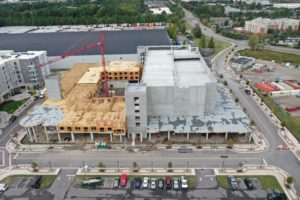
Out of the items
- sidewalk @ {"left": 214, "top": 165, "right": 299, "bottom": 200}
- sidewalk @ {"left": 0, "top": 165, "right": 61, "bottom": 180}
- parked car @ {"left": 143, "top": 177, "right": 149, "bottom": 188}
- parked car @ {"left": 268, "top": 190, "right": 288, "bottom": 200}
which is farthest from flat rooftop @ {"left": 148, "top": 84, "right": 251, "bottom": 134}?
sidewalk @ {"left": 0, "top": 165, "right": 61, "bottom": 180}

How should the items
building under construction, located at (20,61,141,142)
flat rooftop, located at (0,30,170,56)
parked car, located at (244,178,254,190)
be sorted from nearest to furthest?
parked car, located at (244,178,254,190) < building under construction, located at (20,61,141,142) < flat rooftop, located at (0,30,170,56)

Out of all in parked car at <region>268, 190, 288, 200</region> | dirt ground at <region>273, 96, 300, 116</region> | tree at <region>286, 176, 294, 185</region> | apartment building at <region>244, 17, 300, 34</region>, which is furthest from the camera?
apartment building at <region>244, 17, 300, 34</region>

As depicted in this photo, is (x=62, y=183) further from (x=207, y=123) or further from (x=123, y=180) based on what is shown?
(x=207, y=123)

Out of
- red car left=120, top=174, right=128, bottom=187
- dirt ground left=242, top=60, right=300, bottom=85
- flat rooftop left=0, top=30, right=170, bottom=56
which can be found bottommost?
red car left=120, top=174, right=128, bottom=187

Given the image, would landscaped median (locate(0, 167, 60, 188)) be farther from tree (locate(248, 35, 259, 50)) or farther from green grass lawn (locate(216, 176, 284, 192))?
tree (locate(248, 35, 259, 50))

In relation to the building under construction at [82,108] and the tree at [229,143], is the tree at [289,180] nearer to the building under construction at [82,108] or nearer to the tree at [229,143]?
the tree at [229,143]

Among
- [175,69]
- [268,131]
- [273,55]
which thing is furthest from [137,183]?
[273,55]

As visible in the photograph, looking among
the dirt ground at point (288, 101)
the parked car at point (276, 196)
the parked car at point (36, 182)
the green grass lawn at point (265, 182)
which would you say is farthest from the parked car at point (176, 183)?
the dirt ground at point (288, 101)
